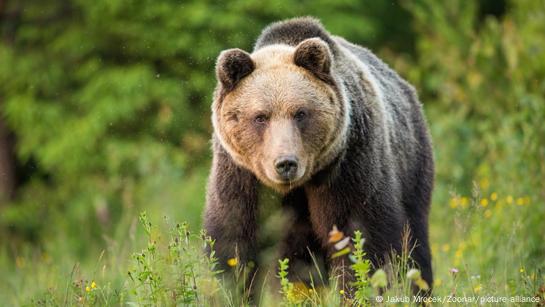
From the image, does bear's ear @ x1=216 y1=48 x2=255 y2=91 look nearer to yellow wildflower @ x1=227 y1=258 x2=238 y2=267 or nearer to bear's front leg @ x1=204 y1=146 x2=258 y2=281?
bear's front leg @ x1=204 y1=146 x2=258 y2=281

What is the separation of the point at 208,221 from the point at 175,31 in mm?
7493

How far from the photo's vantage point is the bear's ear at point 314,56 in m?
5.57

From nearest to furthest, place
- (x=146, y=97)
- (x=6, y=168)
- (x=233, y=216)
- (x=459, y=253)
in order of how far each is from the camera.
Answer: (x=233, y=216) < (x=459, y=253) < (x=146, y=97) < (x=6, y=168)

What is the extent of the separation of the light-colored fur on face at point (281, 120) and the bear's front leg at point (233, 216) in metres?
0.12

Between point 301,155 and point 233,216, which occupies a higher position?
point 301,155

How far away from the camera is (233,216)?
A: 5.59 metres

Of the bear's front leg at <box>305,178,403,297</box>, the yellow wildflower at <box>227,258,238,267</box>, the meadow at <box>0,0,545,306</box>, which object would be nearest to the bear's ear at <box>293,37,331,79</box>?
the bear's front leg at <box>305,178,403,297</box>

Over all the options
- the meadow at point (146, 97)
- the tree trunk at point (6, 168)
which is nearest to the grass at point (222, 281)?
the meadow at point (146, 97)

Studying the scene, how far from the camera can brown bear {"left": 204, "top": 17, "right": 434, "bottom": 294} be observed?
543cm

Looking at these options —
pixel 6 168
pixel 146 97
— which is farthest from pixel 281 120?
pixel 6 168

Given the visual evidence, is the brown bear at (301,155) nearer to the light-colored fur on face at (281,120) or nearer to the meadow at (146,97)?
the light-colored fur on face at (281,120)

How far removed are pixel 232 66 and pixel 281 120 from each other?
506mm

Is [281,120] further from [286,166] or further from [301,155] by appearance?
[286,166]

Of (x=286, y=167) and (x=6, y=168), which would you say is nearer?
(x=286, y=167)
